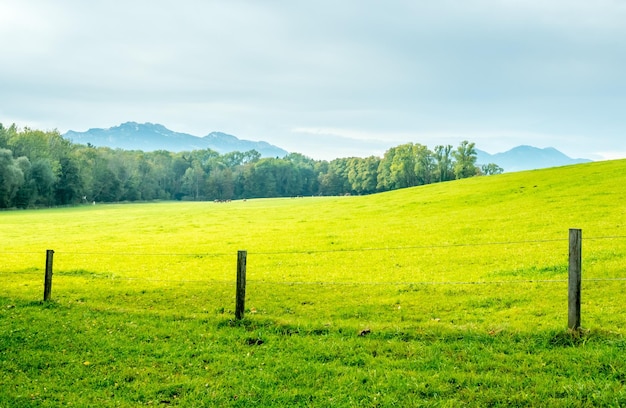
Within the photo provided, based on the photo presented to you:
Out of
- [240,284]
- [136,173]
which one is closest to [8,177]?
[136,173]

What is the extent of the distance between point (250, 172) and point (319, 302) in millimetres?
186566

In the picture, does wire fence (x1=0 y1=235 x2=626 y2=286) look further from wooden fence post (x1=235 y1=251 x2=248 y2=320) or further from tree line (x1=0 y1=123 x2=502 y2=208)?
tree line (x1=0 y1=123 x2=502 y2=208)

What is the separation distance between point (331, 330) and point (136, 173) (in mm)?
162335

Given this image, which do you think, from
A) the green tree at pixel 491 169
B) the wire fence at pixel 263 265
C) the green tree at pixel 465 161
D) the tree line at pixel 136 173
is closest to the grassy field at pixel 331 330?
the wire fence at pixel 263 265

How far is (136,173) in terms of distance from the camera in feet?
529

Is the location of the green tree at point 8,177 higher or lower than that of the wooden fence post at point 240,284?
higher

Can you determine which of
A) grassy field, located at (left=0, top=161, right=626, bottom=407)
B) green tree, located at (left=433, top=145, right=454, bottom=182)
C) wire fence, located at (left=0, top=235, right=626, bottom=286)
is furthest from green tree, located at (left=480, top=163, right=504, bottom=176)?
wire fence, located at (left=0, top=235, right=626, bottom=286)

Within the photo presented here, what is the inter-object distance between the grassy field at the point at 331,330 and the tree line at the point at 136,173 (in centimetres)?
9611

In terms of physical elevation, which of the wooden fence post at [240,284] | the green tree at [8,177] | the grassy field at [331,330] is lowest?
the grassy field at [331,330]

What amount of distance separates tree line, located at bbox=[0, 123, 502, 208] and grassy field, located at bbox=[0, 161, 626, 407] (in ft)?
315

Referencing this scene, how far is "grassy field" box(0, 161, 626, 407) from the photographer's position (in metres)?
8.24

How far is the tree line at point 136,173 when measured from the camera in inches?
4350

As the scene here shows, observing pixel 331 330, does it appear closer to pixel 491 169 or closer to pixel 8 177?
pixel 8 177

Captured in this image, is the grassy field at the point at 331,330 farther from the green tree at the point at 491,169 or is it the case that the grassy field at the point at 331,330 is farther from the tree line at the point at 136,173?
the green tree at the point at 491,169
